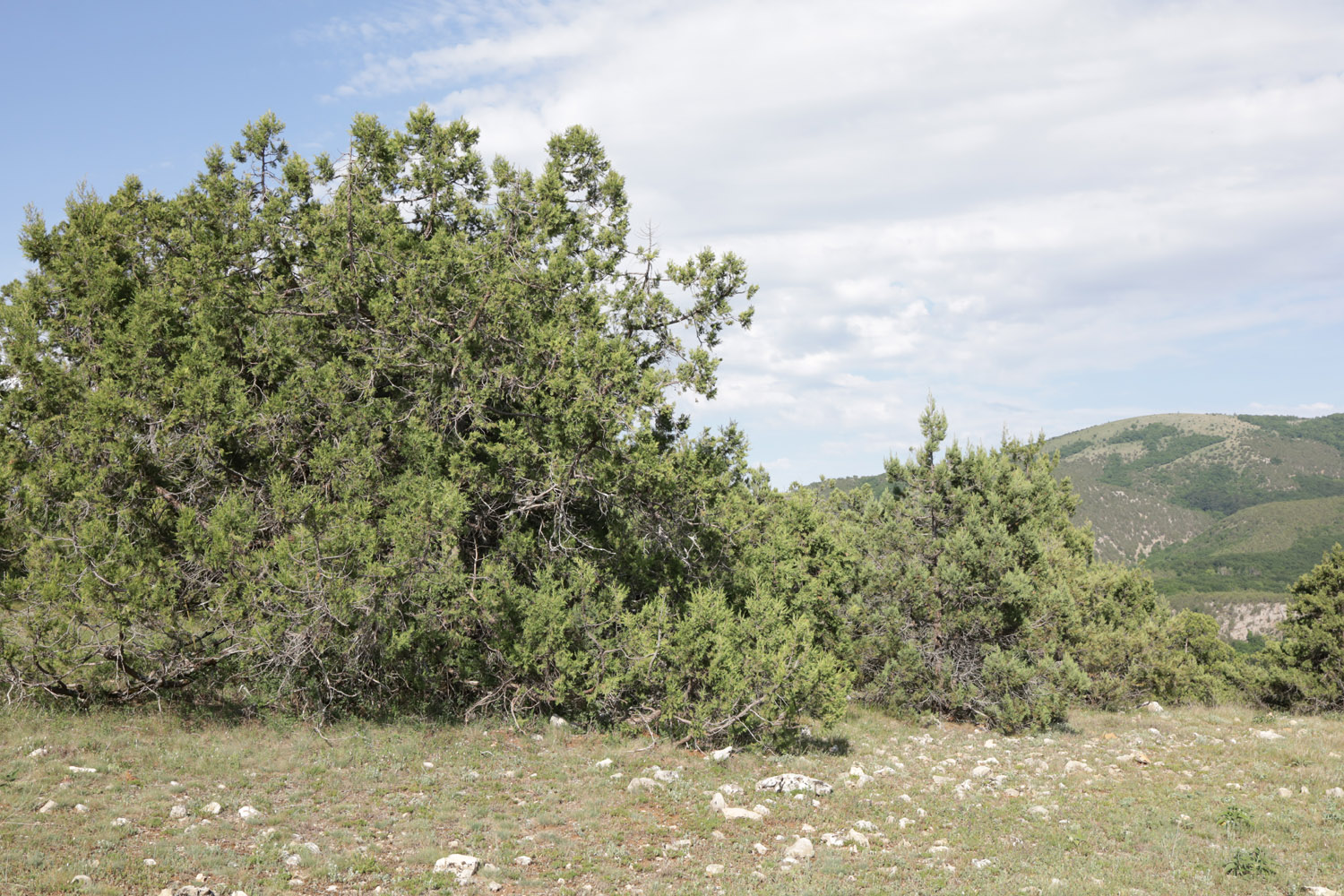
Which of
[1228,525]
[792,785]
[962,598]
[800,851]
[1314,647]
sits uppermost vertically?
[962,598]

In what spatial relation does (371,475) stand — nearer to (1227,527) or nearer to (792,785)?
(792,785)

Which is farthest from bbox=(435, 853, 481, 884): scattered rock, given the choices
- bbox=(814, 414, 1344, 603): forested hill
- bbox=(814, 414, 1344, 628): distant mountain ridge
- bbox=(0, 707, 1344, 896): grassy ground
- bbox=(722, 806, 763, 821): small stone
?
bbox=(814, 414, 1344, 603): forested hill

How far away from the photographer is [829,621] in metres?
15.5

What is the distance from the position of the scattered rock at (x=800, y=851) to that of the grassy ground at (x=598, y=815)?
87mm

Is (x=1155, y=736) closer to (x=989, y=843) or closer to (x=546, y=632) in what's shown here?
(x=989, y=843)

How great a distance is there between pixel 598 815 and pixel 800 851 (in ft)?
8.43

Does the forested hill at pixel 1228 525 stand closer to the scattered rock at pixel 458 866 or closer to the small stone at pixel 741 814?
the small stone at pixel 741 814

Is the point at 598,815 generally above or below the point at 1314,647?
above

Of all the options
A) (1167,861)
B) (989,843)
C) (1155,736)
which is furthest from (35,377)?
(1155,736)

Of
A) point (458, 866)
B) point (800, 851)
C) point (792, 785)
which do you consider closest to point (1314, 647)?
point (792, 785)

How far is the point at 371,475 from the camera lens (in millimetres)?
13047

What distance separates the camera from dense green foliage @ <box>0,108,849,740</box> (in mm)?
12070

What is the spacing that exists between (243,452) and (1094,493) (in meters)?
190

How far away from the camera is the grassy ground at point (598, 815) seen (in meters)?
7.34
